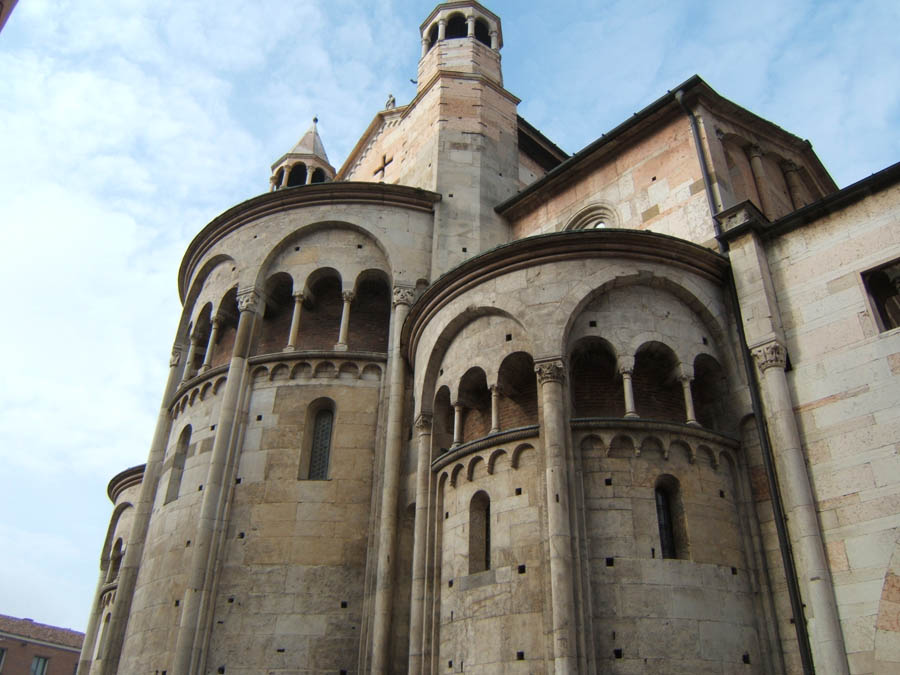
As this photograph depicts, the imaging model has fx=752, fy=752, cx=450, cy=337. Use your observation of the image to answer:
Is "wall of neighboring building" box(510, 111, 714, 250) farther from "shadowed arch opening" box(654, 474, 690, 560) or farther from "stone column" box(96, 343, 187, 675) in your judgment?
"stone column" box(96, 343, 187, 675)

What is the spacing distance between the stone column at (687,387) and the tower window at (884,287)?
2948 millimetres

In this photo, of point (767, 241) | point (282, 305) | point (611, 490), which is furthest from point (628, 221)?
point (282, 305)

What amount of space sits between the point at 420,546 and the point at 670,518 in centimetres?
429

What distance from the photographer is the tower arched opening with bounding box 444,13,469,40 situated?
83.6 ft

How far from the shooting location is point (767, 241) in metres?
13.6

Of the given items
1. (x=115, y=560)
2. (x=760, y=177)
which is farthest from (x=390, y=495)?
(x=115, y=560)

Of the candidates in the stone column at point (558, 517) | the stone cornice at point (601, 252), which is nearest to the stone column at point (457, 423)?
the stone column at point (558, 517)

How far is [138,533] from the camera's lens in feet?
58.5

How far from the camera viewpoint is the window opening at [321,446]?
1612cm

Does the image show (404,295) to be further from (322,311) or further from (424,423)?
(424,423)

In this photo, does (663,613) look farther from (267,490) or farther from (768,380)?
(267,490)

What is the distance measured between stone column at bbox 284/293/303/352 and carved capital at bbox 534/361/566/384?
6.89m

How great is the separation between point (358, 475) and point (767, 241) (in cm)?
→ 919

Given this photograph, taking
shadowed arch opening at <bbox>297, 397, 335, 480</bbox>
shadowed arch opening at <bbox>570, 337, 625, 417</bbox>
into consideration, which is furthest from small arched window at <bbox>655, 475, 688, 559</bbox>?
shadowed arch opening at <bbox>297, 397, 335, 480</bbox>
